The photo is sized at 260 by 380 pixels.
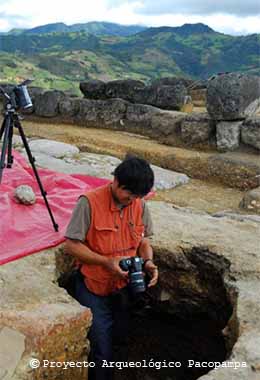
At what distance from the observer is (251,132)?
32.0 feet

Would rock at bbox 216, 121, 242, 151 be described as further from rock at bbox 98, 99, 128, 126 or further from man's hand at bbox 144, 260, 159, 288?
man's hand at bbox 144, 260, 159, 288

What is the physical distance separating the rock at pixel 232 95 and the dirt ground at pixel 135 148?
1405 millimetres

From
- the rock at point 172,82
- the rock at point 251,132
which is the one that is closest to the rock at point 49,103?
the rock at point 172,82

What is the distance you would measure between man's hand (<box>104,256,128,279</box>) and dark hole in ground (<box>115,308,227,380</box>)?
2.00 meters

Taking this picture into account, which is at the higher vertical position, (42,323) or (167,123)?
(42,323)

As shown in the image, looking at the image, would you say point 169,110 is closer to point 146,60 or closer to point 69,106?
point 69,106

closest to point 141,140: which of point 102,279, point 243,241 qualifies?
point 243,241

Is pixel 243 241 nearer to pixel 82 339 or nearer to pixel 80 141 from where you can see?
pixel 82 339

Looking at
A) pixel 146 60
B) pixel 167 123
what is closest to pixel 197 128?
pixel 167 123

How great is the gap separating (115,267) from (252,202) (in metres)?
4.09

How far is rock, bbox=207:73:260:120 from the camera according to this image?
32.2ft

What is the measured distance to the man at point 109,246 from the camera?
3930mm

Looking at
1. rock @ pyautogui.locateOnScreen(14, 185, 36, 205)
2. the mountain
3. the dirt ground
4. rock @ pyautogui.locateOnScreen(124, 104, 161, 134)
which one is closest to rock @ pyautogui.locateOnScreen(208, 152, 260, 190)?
the dirt ground

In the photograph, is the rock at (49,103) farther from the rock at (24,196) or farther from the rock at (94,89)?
the rock at (24,196)
